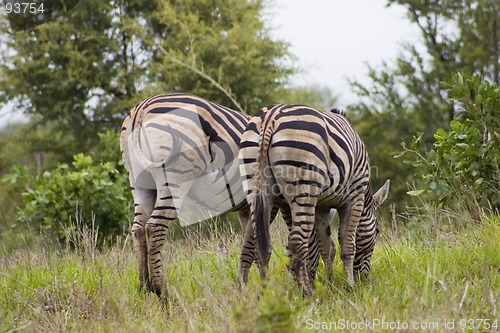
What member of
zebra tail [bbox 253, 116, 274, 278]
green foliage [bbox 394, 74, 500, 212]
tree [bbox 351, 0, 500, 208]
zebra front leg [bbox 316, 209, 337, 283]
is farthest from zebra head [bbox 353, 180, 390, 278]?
tree [bbox 351, 0, 500, 208]

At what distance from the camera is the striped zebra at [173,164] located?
19.1ft

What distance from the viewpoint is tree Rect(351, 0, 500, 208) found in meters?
21.3

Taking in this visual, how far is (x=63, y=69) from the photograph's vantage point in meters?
22.9

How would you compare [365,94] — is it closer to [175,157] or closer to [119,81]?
[119,81]

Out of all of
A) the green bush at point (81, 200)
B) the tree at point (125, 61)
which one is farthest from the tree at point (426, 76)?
the green bush at point (81, 200)

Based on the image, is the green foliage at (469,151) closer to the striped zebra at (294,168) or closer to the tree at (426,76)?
the striped zebra at (294,168)

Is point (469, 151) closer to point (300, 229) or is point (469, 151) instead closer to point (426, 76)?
point (300, 229)

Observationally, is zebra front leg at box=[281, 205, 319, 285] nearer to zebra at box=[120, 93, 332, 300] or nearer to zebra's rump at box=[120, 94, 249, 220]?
zebra at box=[120, 93, 332, 300]

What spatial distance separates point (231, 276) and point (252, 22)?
1800cm

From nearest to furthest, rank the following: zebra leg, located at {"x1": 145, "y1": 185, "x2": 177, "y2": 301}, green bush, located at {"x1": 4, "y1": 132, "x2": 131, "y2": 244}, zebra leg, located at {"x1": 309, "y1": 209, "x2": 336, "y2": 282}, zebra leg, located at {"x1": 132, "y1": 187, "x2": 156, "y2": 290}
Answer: zebra leg, located at {"x1": 145, "y1": 185, "x2": 177, "y2": 301}
zebra leg, located at {"x1": 132, "y1": 187, "x2": 156, "y2": 290}
zebra leg, located at {"x1": 309, "y1": 209, "x2": 336, "y2": 282}
green bush, located at {"x1": 4, "y1": 132, "x2": 131, "y2": 244}

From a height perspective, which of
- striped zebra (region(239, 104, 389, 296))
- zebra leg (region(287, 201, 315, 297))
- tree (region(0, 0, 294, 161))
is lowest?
zebra leg (region(287, 201, 315, 297))

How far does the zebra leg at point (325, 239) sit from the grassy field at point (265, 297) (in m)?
0.26

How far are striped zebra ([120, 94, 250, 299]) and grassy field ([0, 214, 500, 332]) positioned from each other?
0.53 metres

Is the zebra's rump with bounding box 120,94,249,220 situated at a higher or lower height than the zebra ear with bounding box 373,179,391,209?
higher
